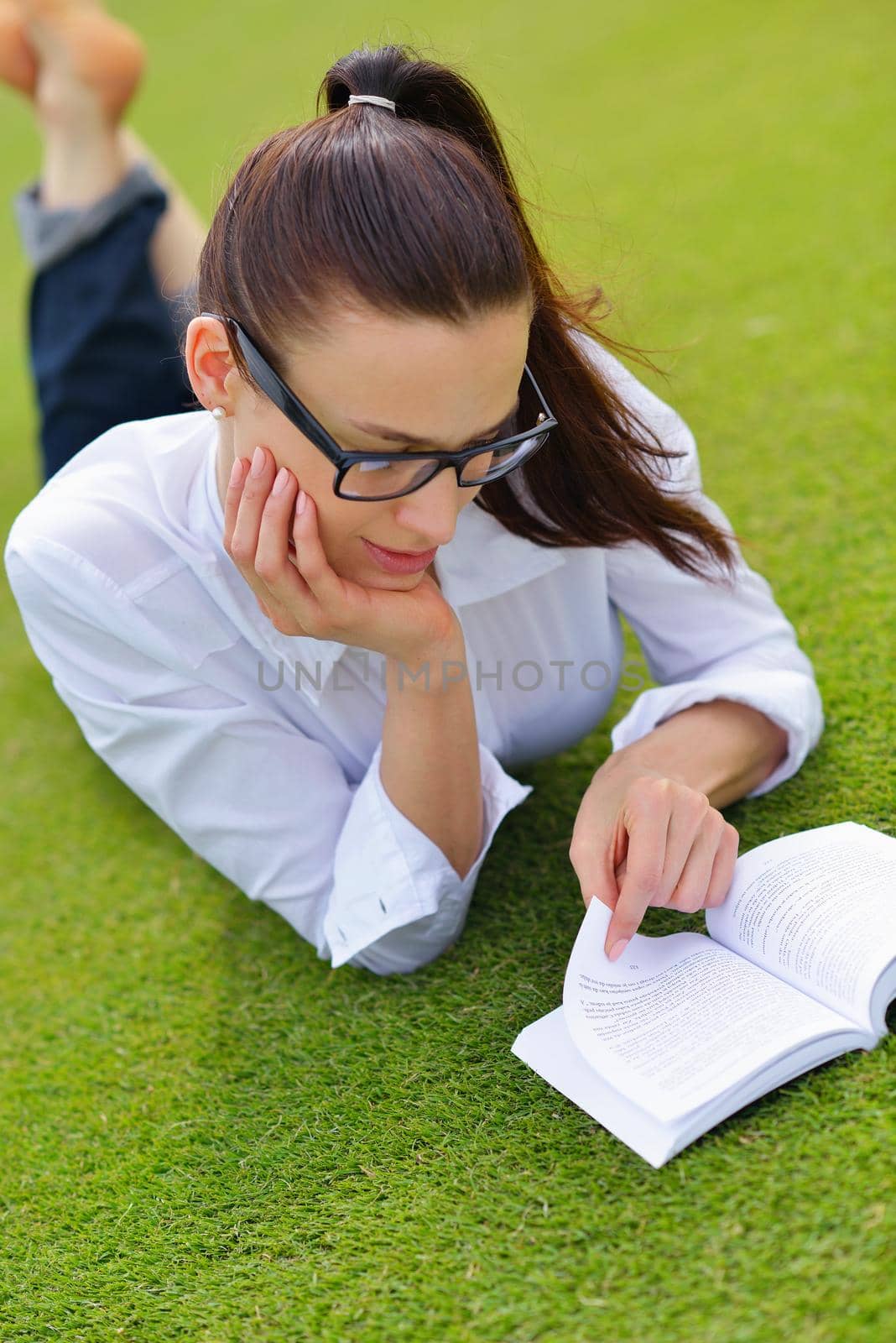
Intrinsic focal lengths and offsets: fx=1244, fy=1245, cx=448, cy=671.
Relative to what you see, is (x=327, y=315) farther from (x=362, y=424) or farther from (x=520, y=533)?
(x=520, y=533)

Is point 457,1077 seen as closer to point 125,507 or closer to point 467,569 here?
point 467,569

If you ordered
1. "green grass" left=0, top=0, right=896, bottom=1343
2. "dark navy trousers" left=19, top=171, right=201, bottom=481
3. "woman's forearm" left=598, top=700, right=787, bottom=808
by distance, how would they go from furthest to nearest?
1. "dark navy trousers" left=19, top=171, right=201, bottom=481
2. "woman's forearm" left=598, top=700, right=787, bottom=808
3. "green grass" left=0, top=0, right=896, bottom=1343

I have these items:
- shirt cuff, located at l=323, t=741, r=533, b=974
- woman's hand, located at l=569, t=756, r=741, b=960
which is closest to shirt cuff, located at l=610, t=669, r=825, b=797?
shirt cuff, located at l=323, t=741, r=533, b=974

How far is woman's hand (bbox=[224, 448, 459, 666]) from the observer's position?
175 cm

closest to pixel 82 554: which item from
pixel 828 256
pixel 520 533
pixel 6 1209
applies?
pixel 520 533

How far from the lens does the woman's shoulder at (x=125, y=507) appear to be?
1.97m

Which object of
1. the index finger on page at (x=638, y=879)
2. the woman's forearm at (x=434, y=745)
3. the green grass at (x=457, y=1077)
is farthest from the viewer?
the woman's forearm at (x=434, y=745)

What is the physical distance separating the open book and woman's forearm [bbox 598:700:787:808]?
9.3 inches

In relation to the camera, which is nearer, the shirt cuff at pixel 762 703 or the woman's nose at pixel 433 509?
the woman's nose at pixel 433 509

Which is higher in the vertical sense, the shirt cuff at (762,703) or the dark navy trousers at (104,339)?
the dark navy trousers at (104,339)

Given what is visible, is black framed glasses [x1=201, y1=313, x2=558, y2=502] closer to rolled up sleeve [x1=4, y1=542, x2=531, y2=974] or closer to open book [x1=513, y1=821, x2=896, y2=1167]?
rolled up sleeve [x1=4, y1=542, x2=531, y2=974]

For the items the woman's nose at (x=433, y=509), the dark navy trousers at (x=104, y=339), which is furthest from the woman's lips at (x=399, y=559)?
the dark navy trousers at (x=104, y=339)

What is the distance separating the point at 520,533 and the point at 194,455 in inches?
22.6

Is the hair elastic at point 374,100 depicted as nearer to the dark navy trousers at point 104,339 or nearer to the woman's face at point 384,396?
the woman's face at point 384,396
